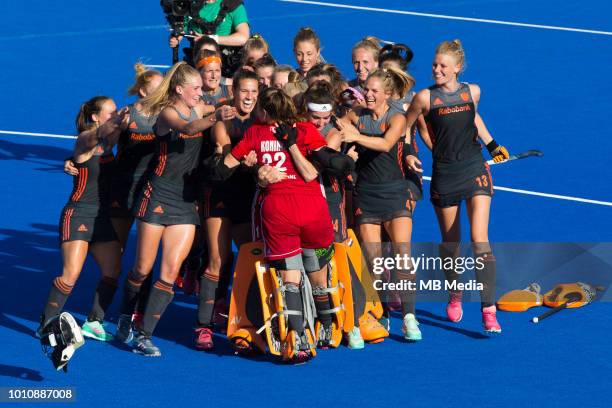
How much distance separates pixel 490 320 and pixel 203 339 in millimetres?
2399

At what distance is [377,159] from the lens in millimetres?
10422

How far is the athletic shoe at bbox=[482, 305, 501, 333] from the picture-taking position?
10.4m

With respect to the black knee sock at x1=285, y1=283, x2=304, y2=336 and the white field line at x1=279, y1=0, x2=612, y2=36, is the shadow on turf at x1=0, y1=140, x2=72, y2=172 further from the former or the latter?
the white field line at x1=279, y1=0, x2=612, y2=36

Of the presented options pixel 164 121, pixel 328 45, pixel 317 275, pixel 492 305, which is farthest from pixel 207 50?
pixel 328 45

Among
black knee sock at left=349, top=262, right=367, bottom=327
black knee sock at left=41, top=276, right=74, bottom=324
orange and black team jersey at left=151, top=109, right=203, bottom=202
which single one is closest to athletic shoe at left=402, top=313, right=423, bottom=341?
black knee sock at left=349, top=262, right=367, bottom=327

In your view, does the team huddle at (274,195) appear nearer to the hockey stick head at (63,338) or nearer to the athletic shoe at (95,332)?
the athletic shoe at (95,332)

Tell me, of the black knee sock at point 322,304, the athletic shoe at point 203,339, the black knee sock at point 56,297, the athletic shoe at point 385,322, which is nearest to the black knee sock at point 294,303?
the black knee sock at point 322,304

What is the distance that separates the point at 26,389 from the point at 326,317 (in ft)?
7.85

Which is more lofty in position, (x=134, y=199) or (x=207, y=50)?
(x=207, y=50)

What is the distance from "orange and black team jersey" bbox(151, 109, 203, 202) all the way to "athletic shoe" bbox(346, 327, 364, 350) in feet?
5.55

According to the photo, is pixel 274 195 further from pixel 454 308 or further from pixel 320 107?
pixel 454 308

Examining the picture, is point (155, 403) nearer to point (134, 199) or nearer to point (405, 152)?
point (134, 199)

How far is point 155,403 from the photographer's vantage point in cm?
904

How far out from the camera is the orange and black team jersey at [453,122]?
10.5 m
